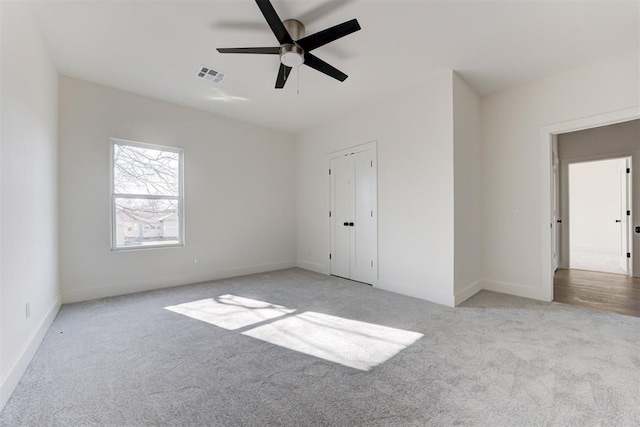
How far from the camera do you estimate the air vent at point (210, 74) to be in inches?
134

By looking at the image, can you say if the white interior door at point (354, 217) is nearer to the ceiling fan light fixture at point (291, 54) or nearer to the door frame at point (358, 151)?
the door frame at point (358, 151)

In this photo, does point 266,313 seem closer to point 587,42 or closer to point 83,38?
point 83,38

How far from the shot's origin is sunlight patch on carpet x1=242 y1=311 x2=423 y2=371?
7.30 feet

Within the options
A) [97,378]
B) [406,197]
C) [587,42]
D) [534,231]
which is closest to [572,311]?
[534,231]

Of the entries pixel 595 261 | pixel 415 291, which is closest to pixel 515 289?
pixel 415 291

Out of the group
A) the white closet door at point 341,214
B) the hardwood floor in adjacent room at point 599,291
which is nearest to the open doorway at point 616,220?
the hardwood floor in adjacent room at point 599,291

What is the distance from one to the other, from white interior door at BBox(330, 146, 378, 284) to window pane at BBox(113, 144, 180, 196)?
273cm

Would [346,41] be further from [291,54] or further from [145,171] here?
[145,171]

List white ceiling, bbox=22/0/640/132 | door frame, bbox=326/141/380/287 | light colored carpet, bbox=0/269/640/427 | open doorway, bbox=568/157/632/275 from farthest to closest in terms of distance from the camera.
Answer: open doorway, bbox=568/157/632/275, door frame, bbox=326/141/380/287, white ceiling, bbox=22/0/640/132, light colored carpet, bbox=0/269/640/427

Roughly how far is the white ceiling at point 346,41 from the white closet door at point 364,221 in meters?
1.12

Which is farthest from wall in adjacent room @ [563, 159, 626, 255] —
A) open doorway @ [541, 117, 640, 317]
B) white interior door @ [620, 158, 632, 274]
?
white interior door @ [620, 158, 632, 274]

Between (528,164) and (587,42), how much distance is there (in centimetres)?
144

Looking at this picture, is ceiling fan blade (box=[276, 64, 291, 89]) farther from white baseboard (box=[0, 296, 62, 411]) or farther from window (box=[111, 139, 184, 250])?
white baseboard (box=[0, 296, 62, 411])

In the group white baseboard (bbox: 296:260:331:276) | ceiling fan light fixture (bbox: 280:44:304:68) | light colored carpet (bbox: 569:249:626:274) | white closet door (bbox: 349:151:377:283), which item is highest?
ceiling fan light fixture (bbox: 280:44:304:68)
